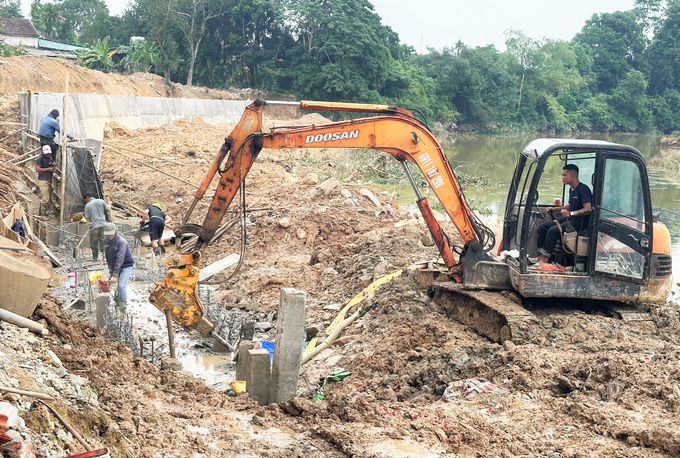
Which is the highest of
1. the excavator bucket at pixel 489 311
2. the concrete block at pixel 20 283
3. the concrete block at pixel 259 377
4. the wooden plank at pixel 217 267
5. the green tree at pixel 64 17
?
the green tree at pixel 64 17

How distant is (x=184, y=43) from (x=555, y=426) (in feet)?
161

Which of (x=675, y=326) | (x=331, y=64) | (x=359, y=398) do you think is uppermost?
(x=331, y=64)

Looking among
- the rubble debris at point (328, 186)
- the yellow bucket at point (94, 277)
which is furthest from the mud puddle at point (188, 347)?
the rubble debris at point (328, 186)

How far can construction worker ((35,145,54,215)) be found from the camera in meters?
14.3

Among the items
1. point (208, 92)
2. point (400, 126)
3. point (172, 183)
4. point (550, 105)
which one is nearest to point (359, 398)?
point (400, 126)

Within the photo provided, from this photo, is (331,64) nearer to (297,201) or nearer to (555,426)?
(297,201)

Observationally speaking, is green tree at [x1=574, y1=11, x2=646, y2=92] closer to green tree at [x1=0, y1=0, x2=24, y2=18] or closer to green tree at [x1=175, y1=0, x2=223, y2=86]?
green tree at [x1=175, y1=0, x2=223, y2=86]

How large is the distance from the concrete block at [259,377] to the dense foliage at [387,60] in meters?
37.1

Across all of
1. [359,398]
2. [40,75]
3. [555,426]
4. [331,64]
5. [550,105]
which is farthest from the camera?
[550,105]

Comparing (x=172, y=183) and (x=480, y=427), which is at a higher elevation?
(x=172, y=183)

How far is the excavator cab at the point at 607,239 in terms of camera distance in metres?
7.55

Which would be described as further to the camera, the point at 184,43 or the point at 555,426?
the point at 184,43

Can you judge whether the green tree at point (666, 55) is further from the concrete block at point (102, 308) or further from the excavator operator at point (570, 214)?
the concrete block at point (102, 308)

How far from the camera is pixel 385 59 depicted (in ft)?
170
